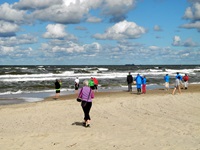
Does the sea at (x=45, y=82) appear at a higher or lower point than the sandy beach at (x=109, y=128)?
lower

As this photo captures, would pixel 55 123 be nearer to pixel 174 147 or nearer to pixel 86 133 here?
pixel 86 133

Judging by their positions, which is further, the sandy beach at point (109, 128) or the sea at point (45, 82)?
the sea at point (45, 82)

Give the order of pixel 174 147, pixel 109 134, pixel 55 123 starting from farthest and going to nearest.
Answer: pixel 55 123 → pixel 109 134 → pixel 174 147

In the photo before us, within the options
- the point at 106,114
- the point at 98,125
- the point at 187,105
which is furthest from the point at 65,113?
the point at 187,105

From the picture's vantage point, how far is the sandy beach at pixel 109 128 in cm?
831

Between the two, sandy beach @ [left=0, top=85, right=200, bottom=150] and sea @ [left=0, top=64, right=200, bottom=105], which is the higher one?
sandy beach @ [left=0, top=85, right=200, bottom=150]

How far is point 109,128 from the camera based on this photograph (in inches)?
417

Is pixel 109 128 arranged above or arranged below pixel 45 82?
above

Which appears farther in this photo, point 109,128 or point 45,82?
point 45,82

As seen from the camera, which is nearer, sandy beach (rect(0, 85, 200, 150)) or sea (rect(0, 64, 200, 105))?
sandy beach (rect(0, 85, 200, 150))

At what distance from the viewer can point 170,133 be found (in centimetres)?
947

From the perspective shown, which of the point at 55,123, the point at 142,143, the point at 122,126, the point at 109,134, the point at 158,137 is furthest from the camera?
the point at 55,123

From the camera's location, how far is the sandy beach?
8.31 m

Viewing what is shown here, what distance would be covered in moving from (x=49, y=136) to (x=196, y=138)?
4.13 meters
